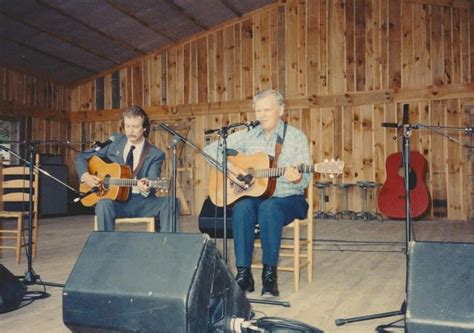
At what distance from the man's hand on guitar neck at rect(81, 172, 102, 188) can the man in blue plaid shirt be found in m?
0.82

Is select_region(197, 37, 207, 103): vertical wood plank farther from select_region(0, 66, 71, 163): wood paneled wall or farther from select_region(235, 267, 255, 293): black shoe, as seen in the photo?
select_region(235, 267, 255, 293): black shoe

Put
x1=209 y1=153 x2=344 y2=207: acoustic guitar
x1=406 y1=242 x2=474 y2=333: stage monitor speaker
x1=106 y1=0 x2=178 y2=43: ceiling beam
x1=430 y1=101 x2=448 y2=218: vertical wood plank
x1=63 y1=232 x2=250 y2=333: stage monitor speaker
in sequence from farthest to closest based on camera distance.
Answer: x1=430 y1=101 x2=448 y2=218: vertical wood plank
x1=106 y1=0 x2=178 y2=43: ceiling beam
x1=209 y1=153 x2=344 y2=207: acoustic guitar
x1=63 y1=232 x2=250 y2=333: stage monitor speaker
x1=406 y1=242 x2=474 y2=333: stage monitor speaker

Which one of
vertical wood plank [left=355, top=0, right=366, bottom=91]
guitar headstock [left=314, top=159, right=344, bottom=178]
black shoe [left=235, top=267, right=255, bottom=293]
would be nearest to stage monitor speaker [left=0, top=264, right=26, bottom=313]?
black shoe [left=235, top=267, right=255, bottom=293]

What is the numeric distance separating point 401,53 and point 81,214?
6.43 m

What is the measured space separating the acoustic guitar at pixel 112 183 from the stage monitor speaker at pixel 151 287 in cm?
127

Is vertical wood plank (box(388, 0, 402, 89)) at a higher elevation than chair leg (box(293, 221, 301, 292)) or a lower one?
higher

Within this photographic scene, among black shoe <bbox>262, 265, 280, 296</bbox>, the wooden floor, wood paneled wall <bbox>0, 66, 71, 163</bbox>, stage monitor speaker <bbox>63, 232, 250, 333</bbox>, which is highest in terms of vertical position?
wood paneled wall <bbox>0, 66, 71, 163</bbox>

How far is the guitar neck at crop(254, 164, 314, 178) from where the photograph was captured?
273 centimetres

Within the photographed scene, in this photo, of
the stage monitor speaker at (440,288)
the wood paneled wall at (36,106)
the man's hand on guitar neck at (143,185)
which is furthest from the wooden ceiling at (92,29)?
the stage monitor speaker at (440,288)

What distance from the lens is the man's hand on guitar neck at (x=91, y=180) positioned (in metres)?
3.18

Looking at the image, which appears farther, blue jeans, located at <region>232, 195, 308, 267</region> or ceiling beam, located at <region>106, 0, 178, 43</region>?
ceiling beam, located at <region>106, 0, 178, 43</region>

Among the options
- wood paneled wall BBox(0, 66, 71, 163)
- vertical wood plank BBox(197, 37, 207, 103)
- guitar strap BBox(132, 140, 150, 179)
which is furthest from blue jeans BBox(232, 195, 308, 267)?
wood paneled wall BBox(0, 66, 71, 163)

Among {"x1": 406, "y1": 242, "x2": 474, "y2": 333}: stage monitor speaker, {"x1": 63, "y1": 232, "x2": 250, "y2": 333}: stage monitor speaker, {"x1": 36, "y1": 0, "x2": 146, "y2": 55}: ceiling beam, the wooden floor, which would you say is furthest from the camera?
{"x1": 36, "y1": 0, "x2": 146, "y2": 55}: ceiling beam

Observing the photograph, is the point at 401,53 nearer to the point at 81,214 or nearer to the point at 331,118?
the point at 331,118
